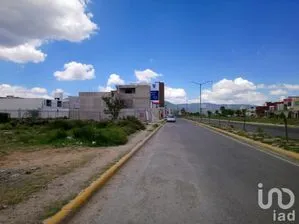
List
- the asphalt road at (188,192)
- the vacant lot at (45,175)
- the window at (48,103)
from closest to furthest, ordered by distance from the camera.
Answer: the asphalt road at (188,192)
the vacant lot at (45,175)
the window at (48,103)

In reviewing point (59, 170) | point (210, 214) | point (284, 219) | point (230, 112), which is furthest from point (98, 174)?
point (230, 112)

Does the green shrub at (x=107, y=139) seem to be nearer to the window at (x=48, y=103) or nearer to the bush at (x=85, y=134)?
the bush at (x=85, y=134)

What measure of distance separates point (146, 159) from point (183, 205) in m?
8.12

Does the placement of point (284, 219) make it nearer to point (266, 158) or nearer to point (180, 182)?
point (180, 182)

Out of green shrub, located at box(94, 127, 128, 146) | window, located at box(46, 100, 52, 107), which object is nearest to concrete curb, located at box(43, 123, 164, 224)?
green shrub, located at box(94, 127, 128, 146)

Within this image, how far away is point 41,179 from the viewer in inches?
420

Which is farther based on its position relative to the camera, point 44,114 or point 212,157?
point 44,114

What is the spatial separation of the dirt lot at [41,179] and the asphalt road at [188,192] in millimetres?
615

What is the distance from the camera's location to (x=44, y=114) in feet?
305

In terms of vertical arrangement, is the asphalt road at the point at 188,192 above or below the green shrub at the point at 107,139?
below

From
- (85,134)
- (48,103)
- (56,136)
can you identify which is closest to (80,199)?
(85,134)

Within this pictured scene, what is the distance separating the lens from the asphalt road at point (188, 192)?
23.2ft

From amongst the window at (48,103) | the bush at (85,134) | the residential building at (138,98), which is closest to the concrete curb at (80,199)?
the bush at (85,134)

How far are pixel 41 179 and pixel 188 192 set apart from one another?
12.5 ft
